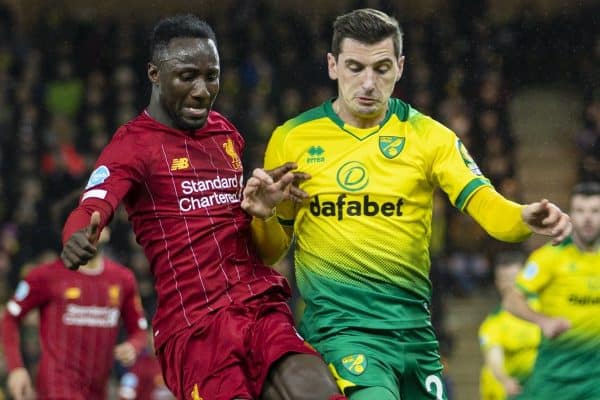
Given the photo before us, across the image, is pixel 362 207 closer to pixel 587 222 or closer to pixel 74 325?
pixel 587 222

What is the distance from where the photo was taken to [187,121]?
5102 millimetres

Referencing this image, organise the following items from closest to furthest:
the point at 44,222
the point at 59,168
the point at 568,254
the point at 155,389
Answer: the point at 568,254 → the point at 155,389 → the point at 44,222 → the point at 59,168

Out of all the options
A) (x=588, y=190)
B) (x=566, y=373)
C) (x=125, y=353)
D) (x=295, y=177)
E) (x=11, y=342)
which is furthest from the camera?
(x=11, y=342)

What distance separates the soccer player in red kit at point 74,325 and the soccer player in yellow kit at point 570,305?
8.64 feet

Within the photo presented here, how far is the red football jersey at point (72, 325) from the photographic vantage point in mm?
8782

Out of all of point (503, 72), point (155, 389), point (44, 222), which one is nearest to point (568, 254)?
point (155, 389)

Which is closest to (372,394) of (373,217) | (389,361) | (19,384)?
(389,361)

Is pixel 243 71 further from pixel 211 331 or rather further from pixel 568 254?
pixel 211 331

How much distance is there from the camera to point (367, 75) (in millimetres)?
5062

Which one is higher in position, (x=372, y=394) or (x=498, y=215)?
(x=498, y=215)

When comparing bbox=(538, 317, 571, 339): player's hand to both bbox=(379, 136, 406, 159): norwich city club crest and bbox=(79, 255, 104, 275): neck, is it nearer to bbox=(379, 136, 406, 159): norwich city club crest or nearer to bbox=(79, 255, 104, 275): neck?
bbox=(379, 136, 406, 159): norwich city club crest

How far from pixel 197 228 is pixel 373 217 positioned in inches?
26.7

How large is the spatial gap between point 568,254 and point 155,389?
438cm

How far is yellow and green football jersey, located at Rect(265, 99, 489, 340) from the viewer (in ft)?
16.5
